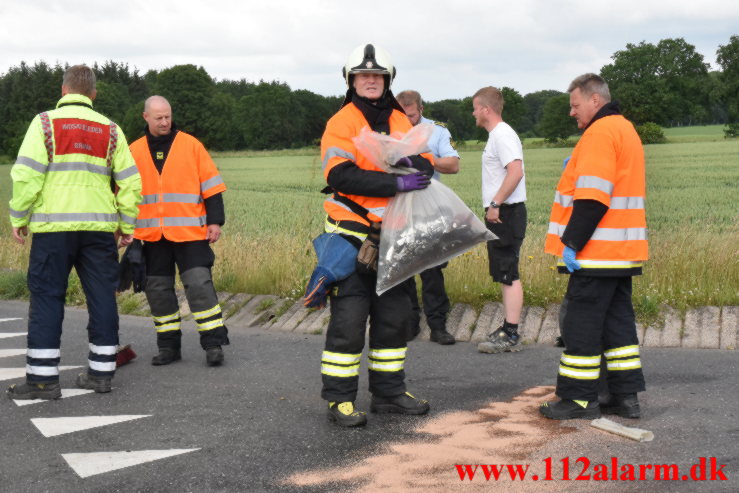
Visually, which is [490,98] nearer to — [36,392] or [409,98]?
[409,98]

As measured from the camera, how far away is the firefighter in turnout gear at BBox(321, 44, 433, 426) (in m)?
4.80

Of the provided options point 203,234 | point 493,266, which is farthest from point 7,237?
point 493,266

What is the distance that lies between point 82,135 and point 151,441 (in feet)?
7.48

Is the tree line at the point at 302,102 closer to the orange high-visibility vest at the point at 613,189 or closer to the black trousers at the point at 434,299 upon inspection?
the black trousers at the point at 434,299

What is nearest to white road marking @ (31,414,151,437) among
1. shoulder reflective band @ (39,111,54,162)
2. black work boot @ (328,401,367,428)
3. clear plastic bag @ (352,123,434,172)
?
black work boot @ (328,401,367,428)

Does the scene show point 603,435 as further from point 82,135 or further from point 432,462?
point 82,135

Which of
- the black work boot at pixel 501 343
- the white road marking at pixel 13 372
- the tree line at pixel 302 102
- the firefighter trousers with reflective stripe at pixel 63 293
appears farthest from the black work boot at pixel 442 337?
the tree line at pixel 302 102

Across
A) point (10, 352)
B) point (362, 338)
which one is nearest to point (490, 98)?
point (362, 338)

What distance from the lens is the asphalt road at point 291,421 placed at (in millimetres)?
3982

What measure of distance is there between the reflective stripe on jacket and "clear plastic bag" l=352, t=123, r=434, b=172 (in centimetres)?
204

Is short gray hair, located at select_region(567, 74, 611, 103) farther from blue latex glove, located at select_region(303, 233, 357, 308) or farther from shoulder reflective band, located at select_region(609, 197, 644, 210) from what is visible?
blue latex glove, located at select_region(303, 233, 357, 308)

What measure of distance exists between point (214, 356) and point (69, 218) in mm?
1509

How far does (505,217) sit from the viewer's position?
664cm

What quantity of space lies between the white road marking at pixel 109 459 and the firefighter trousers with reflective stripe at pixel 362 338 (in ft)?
3.14
